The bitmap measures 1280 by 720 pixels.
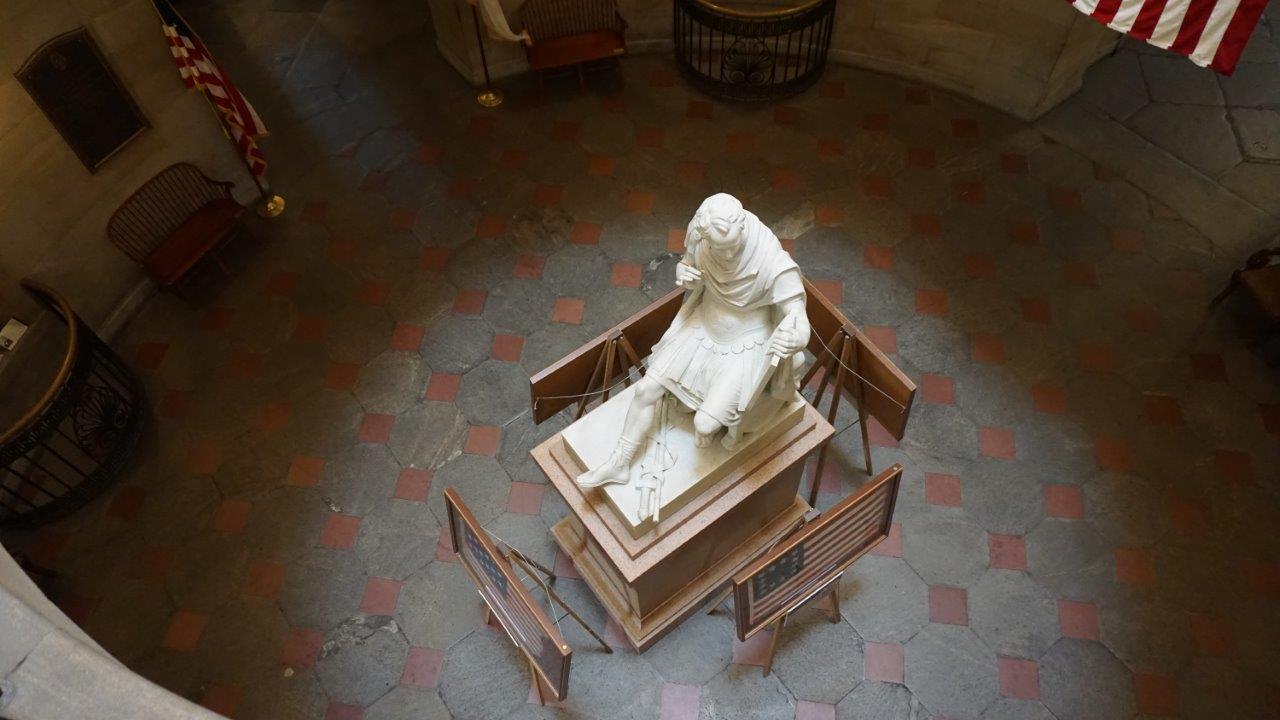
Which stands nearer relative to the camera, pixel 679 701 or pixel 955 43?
pixel 679 701

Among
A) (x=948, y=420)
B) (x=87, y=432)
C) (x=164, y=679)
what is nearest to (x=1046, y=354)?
(x=948, y=420)

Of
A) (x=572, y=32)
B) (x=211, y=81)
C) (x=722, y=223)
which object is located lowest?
(x=572, y=32)

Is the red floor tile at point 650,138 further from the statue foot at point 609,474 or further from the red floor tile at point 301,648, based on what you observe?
the red floor tile at point 301,648

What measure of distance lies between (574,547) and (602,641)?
508 millimetres

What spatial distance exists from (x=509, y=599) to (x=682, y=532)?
83 centimetres

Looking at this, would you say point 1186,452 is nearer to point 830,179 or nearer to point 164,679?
point 830,179

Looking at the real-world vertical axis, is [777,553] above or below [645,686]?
above

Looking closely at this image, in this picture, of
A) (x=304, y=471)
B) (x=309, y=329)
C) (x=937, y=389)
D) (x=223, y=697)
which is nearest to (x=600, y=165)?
(x=309, y=329)

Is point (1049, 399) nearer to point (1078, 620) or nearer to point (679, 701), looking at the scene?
point (1078, 620)

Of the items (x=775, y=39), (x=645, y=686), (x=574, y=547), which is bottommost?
(x=645, y=686)

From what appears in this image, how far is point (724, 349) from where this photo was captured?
404 centimetres

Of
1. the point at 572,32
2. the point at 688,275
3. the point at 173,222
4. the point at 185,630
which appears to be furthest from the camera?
the point at 572,32

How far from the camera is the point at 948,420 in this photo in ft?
18.0

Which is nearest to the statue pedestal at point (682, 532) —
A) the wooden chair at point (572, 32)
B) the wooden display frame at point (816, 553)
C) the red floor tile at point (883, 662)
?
the wooden display frame at point (816, 553)
